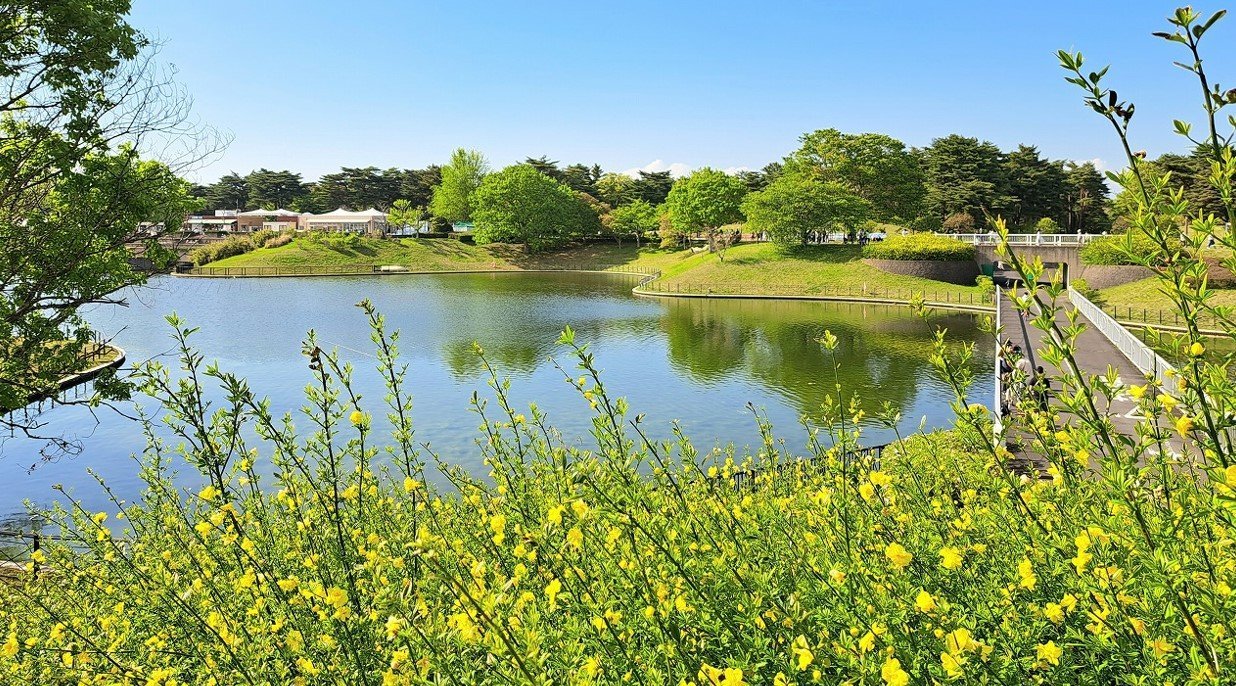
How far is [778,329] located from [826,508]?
31.3 metres

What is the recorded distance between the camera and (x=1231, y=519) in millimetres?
2227

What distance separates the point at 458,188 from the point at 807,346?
2563 inches

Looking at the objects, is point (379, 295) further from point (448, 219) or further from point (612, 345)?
point (448, 219)

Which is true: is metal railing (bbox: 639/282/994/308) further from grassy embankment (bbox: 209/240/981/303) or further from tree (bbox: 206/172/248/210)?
tree (bbox: 206/172/248/210)

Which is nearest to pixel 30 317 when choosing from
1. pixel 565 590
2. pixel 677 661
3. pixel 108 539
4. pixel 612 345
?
pixel 108 539

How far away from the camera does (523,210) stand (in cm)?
7531

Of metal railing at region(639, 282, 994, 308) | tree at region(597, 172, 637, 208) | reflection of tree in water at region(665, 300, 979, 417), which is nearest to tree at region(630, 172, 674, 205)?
tree at region(597, 172, 637, 208)

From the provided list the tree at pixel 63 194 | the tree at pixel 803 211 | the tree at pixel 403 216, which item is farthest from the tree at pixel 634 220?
the tree at pixel 63 194

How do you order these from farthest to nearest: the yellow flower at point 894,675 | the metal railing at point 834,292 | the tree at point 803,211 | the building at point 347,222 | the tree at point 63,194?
the building at point 347,222 → the tree at point 803,211 → the metal railing at point 834,292 → the tree at point 63,194 → the yellow flower at point 894,675

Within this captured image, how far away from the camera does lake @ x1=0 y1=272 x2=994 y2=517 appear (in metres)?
16.3

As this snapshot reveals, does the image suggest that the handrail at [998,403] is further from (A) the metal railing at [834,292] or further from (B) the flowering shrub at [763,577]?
(A) the metal railing at [834,292]

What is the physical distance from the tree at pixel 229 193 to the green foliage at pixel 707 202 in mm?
80316

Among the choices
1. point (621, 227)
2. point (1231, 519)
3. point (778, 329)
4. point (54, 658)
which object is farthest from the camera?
point (621, 227)

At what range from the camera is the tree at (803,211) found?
53406mm
